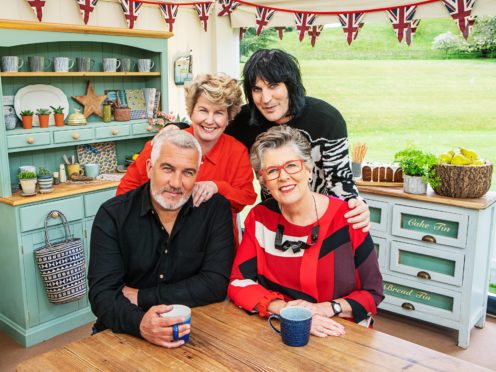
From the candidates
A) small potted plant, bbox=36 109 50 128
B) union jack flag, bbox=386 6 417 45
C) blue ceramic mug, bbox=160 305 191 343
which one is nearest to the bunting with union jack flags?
union jack flag, bbox=386 6 417 45

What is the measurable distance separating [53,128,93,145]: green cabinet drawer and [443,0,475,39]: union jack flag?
247 cm

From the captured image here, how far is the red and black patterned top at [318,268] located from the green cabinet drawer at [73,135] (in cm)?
211

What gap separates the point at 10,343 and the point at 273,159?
248cm

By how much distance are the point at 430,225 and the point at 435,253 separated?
0.58 feet

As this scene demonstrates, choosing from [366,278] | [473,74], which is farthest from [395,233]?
[366,278]

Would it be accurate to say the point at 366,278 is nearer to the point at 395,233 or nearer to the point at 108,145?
the point at 395,233

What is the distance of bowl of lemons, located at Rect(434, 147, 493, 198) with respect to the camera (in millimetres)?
3156

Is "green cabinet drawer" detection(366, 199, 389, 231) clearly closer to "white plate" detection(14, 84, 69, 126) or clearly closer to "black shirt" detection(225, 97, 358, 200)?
"black shirt" detection(225, 97, 358, 200)

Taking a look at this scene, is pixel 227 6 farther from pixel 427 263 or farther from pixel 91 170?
pixel 427 263

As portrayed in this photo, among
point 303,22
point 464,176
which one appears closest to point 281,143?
point 464,176

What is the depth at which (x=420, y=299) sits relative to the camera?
3.44 meters

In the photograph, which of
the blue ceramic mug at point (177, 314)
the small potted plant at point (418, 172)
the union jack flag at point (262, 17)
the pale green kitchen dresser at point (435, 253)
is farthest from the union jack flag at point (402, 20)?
the blue ceramic mug at point (177, 314)

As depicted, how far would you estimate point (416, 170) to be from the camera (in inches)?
132

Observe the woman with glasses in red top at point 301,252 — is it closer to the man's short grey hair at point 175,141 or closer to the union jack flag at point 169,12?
the man's short grey hair at point 175,141
